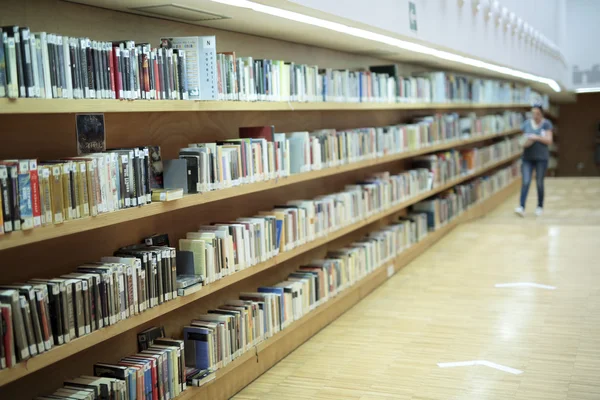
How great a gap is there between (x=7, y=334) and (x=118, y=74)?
121 cm

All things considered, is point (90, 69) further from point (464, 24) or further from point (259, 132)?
point (464, 24)

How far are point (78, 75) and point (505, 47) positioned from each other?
Result: 8627 mm

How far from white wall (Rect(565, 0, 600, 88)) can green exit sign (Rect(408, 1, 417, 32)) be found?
14.1 m

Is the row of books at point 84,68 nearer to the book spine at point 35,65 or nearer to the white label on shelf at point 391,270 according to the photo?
the book spine at point 35,65

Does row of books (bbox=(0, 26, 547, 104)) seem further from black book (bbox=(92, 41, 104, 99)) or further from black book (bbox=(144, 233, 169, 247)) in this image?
black book (bbox=(144, 233, 169, 247))

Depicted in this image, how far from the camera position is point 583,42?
62.2 feet

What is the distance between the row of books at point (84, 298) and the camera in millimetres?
2578

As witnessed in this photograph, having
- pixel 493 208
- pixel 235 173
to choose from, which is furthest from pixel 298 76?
pixel 493 208

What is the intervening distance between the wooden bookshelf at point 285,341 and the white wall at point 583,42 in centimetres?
1330

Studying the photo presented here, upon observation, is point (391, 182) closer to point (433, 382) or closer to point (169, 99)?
point (433, 382)

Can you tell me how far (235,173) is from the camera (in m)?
4.11

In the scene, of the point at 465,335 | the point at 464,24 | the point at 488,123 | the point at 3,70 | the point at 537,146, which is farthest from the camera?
the point at 488,123

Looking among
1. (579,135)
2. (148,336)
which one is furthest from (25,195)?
(579,135)

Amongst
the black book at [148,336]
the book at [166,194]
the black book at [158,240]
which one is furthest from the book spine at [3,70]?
the black book at [148,336]
